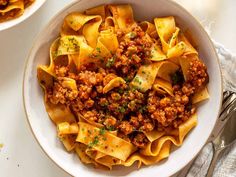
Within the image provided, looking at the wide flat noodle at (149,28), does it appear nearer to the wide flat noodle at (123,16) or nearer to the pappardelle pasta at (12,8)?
the wide flat noodle at (123,16)

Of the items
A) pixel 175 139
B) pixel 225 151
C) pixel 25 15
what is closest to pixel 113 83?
pixel 175 139

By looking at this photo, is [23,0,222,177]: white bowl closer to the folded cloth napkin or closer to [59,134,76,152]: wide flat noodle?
[59,134,76,152]: wide flat noodle

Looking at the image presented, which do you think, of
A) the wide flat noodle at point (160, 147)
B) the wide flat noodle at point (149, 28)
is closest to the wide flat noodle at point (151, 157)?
the wide flat noodle at point (160, 147)

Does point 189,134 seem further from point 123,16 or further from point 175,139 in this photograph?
point 123,16

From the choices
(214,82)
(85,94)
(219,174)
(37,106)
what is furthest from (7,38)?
(219,174)

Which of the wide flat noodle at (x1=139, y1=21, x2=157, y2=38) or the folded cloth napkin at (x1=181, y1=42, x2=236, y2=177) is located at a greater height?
the wide flat noodle at (x1=139, y1=21, x2=157, y2=38)

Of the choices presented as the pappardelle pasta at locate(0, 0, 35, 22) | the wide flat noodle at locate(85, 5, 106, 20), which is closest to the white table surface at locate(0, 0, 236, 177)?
the pappardelle pasta at locate(0, 0, 35, 22)

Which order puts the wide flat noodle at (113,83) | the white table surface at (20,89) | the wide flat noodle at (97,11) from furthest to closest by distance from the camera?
the white table surface at (20,89), the wide flat noodle at (97,11), the wide flat noodle at (113,83)

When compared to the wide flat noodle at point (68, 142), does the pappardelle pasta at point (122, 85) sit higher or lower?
higher
